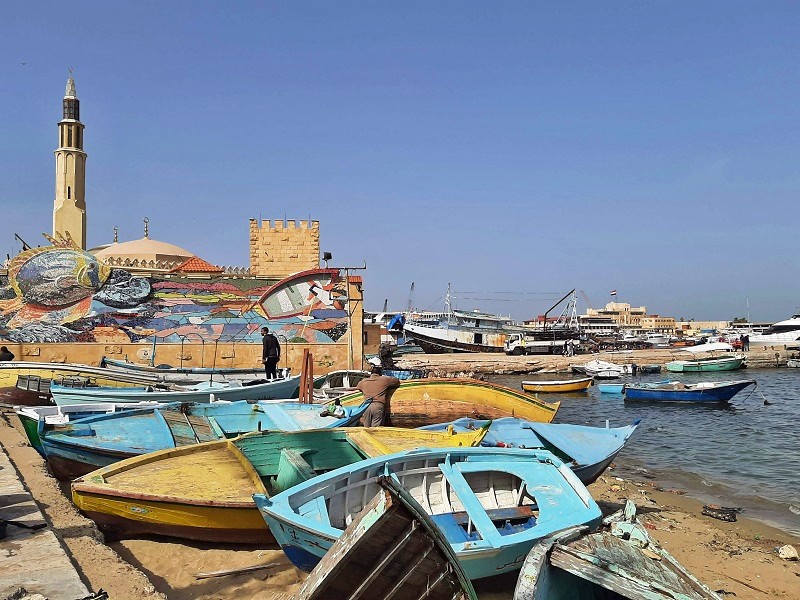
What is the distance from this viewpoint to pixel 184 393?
16.8 meters

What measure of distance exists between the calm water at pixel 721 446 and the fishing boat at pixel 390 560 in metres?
9.51

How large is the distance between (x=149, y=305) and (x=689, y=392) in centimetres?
2444

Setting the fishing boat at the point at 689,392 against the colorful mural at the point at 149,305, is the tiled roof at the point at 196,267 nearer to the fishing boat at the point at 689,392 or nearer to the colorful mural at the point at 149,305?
the colorful mural at the point at 149,305

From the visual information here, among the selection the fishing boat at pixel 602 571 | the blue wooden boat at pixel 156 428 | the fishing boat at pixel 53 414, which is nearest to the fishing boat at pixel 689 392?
the blue wooden boat at pixel 156 428

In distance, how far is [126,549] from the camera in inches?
319

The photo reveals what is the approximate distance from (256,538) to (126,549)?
161 cm

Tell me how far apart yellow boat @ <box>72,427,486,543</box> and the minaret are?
1543 inches

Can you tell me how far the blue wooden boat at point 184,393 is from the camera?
15.2 m

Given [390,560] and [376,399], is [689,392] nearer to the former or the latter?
[376,399]

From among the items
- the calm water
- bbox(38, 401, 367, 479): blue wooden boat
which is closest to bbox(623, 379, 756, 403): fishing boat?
the calm water

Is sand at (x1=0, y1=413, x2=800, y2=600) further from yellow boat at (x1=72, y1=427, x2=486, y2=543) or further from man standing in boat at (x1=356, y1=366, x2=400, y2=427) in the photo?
man standing in boat at (x1=356, y1=366, x2=400, y2=427)

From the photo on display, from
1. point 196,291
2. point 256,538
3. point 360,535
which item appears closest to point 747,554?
point 256,538

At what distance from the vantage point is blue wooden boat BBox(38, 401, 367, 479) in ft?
32.5

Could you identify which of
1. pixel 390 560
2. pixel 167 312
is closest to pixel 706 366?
pixel 167 312
